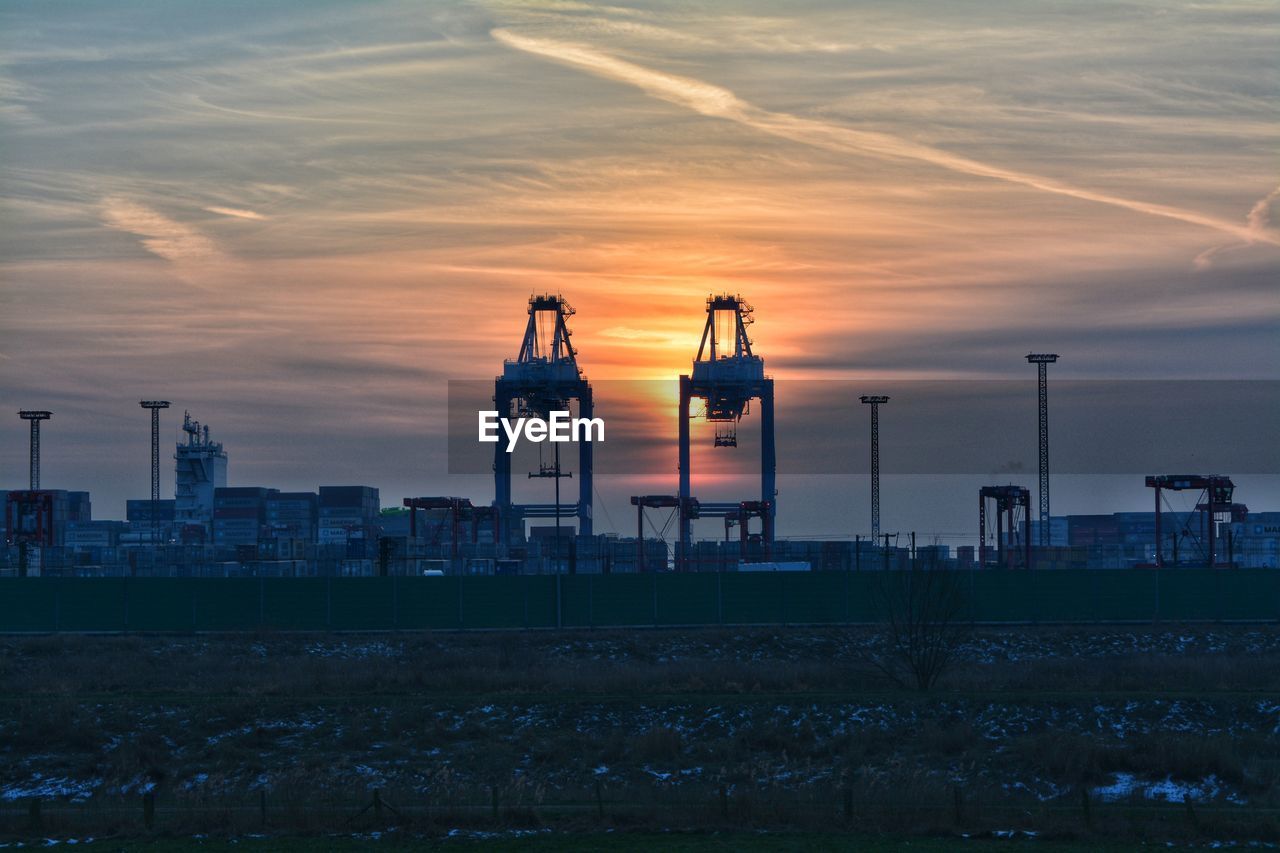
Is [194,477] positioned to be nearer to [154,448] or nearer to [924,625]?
[154,448]

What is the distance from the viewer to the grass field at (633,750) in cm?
2403

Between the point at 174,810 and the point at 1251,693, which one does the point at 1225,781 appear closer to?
the point at 1251,693

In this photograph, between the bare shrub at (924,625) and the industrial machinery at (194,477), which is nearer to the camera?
the bare shrub at (924,625)

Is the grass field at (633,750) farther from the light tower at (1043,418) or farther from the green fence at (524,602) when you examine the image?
the light tower at (1043,418)

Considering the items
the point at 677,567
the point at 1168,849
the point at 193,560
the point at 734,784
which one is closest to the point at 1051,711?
the point at 734,784

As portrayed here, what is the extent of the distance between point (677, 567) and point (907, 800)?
56091 millimetres

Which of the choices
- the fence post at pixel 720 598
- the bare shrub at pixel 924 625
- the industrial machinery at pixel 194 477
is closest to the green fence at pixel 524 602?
the fence post at pixel 720 598

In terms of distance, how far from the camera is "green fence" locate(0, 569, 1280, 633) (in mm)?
57656

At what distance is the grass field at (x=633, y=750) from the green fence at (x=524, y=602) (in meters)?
8.27

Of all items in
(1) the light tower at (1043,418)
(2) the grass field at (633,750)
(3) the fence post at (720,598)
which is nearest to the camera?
(2) the grass field at (633,750)

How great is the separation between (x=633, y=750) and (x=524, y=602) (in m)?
27.0

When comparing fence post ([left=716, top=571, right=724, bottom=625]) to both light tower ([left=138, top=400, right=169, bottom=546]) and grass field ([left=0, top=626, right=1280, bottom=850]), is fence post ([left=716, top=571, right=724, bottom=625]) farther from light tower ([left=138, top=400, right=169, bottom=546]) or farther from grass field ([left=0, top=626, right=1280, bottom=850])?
light tower ([left=138, top=400, right=169, bottom=546])

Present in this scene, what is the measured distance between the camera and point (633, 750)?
3183cm

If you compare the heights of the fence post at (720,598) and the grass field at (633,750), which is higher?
the fence post at (720,598)
